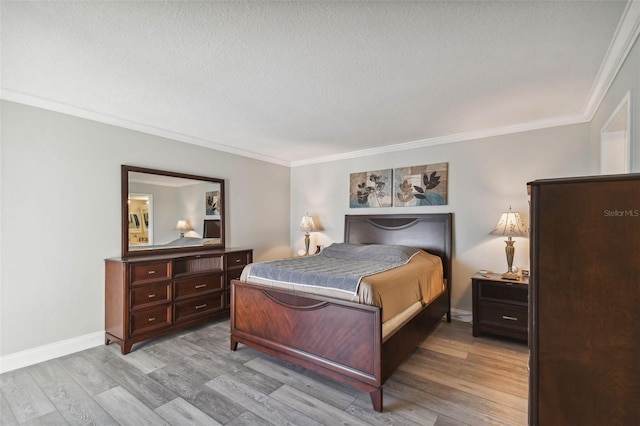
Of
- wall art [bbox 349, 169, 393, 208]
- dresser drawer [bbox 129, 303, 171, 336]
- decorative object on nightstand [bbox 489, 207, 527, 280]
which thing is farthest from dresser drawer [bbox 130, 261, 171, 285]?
decorative object on nightstand [bbox 489, 207, 527, 280]

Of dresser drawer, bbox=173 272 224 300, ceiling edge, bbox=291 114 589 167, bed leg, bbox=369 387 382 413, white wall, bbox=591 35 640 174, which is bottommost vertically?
bed leg, bbox=369 387 382 413

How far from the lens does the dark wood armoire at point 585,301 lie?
44.2 inches

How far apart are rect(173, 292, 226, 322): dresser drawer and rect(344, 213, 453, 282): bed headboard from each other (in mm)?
2132

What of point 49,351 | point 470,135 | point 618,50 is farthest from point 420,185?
point 49,351

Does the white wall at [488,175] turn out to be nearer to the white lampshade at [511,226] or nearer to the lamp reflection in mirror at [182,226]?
the white lampshade at [511,226]

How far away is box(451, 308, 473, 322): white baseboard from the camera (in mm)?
3782

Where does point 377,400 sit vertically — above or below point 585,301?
below

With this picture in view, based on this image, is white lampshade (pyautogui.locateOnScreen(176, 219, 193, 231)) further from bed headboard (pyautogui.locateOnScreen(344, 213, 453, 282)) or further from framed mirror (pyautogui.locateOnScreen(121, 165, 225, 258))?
bed headboard (pyautogui.locateOnScreen(344, 213, 453, 282))

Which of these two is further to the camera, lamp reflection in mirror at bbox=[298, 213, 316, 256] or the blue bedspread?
lamp reflection in mirror at bbox=[298, 213, 316, 256]

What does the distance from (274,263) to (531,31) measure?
2.75 m

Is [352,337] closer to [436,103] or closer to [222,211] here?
[436,103]

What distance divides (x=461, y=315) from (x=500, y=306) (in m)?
0.76

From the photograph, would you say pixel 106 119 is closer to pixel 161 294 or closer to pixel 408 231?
pixel 161 294

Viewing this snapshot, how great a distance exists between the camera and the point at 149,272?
3.10 m
